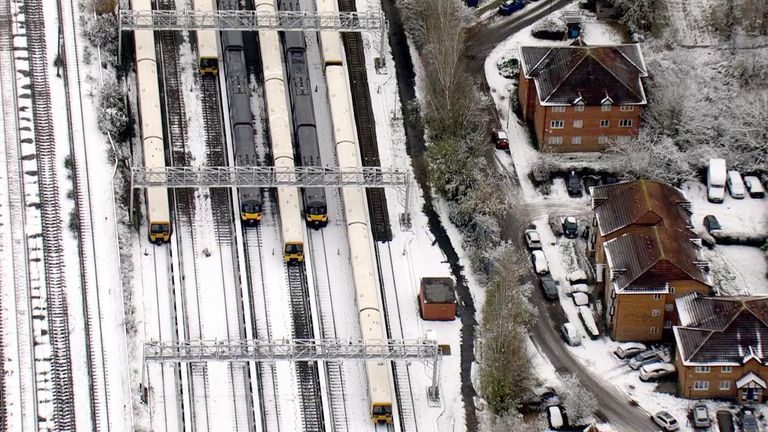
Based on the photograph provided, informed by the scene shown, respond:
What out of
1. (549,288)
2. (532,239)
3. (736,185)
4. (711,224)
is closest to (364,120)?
(532,239)

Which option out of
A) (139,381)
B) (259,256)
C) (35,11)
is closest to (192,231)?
(259,256)

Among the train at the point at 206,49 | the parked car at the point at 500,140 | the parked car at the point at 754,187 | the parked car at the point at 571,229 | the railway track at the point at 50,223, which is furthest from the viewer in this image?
the train at the point at 206,49

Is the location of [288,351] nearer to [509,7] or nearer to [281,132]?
[281,132]

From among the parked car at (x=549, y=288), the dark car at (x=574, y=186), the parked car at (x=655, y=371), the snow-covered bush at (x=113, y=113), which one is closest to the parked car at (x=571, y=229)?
Answer: the dark car at (x=574, y=186)

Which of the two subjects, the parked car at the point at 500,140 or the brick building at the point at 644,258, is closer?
the brick building at the point at 644,258

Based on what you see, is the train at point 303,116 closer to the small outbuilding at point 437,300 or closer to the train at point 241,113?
the train at point 241,113

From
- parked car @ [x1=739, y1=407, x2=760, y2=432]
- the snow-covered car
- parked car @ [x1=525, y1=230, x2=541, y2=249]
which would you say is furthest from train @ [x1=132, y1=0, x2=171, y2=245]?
parked car @ [x1=739, y1=407, x2=760, y2=432]

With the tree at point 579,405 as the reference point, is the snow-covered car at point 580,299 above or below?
above
